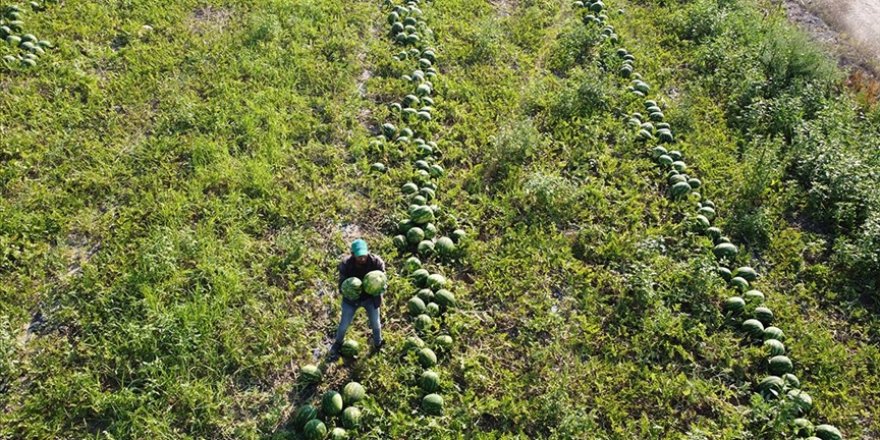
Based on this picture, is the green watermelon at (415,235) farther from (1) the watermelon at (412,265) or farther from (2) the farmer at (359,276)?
(2) the farmer at (359,276)

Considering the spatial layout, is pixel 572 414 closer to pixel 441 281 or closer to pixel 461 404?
pixel 461 404

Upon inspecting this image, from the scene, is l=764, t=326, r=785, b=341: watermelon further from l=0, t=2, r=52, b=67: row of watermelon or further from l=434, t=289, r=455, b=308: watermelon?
l=0, t=2, r=52, b=67: row of watermelon

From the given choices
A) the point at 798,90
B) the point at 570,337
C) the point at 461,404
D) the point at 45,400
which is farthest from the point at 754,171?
the point at 45,400

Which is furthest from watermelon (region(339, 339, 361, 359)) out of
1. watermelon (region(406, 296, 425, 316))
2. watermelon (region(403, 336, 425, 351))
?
watermelon (region(406, 296, 425, 316))

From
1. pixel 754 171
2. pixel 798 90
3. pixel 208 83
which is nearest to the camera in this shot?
pixel 754 171

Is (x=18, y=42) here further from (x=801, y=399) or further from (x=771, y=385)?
(x=801, y=399)

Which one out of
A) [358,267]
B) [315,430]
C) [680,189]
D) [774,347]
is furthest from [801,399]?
[315,430]

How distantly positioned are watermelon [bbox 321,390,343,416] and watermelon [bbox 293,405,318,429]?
101mm

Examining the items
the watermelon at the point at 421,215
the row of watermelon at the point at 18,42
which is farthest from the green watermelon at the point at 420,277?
the row of watermelon at the point at 18,42

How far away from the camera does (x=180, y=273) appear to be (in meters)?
6.99

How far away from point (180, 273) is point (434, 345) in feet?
9.48

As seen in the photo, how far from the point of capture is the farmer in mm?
5754

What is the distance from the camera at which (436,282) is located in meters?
7.18

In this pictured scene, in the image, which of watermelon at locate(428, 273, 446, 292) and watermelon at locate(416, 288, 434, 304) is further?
watermelon at locate(428, 273, 446, 292)
